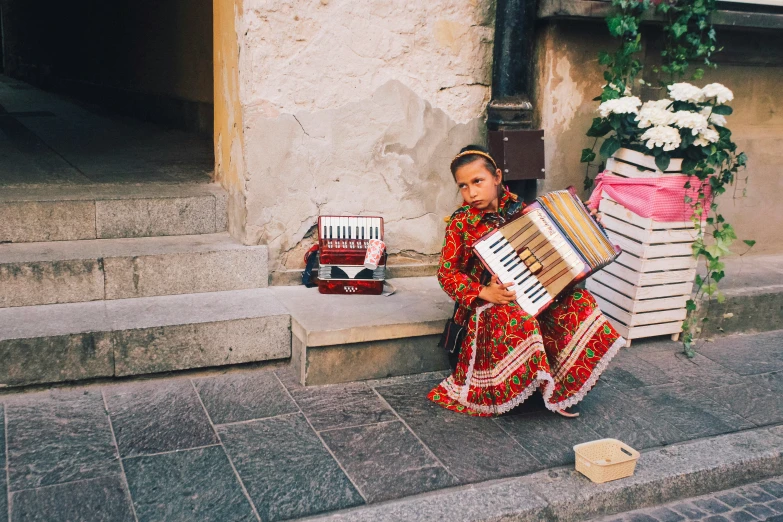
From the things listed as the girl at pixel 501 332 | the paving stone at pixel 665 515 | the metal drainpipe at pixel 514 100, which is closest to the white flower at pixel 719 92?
the metal drainpipe at pixel 514 100

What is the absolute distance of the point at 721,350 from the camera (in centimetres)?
506

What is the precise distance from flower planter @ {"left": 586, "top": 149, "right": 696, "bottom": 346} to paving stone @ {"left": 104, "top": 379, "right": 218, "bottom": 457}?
2.63 metres

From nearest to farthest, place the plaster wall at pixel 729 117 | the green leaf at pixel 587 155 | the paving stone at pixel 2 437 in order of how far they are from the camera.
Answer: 1. the paving stone at pixel 2 437
2. the plaster wall at pixel 729 117
3. the green leaf at pixel 587 155

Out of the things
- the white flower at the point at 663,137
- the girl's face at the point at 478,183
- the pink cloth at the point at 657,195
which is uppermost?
the white flower at the point at 663,137

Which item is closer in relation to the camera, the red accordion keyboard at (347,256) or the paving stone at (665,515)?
the paving stone at (665,515)

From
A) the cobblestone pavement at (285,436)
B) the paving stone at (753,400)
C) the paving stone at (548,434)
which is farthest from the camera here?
the paving stone at (753,400)

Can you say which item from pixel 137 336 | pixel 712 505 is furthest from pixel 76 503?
pixel 712 505

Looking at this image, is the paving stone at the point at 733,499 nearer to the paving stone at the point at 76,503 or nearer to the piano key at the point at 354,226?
the piano key at the point at 354,226

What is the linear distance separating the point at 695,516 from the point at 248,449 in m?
1.96

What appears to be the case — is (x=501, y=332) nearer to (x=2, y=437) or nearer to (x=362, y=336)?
(x=362, y=336)

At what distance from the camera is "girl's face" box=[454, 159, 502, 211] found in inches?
151

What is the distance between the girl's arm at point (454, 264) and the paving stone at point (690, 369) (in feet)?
5.00

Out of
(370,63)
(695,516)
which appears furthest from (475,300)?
(370,63)

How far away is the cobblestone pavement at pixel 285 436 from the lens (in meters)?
3.11
